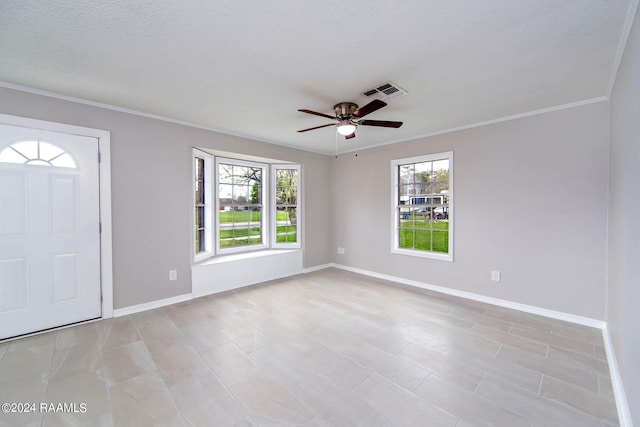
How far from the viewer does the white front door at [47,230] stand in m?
2.59

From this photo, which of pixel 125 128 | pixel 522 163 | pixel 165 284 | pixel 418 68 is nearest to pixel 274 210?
pixel 165 284

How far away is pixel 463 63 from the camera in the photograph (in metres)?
2.17

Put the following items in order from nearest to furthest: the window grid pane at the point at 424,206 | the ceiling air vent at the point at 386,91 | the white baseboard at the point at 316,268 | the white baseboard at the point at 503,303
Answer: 1. the ceiling air vent at the point at 386,91
2. the white baseboard at the point at 503,303
3. the window grid pane at the point at 424,206
4. the white baseboard at the point at 316,268

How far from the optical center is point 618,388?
6.09ft

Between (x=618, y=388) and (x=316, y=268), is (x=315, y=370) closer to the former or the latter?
(x=618, y=388)

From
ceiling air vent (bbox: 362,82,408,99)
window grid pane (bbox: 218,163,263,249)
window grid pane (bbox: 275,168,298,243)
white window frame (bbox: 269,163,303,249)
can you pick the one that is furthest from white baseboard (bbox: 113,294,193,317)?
ceiling air vent (bbox: 362,82,408,99)

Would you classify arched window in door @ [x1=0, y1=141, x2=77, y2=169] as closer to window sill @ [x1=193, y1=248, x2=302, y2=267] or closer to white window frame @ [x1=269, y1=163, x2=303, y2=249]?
window sill @ [x1=193, y1=248, x2=302, y2=267]

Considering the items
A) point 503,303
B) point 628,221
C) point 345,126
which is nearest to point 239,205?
point 345,126

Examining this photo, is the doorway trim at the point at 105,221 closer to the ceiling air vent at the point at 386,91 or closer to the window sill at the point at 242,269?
the window sill at the point at 242,269

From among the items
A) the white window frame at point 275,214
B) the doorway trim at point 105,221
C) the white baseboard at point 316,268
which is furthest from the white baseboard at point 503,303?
the doorway trim at point 105,221

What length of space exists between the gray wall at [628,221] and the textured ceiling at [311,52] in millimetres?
314

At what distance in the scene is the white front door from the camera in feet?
8.51

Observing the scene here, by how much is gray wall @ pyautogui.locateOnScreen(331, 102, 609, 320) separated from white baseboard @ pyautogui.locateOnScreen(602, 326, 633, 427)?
29.7 inches

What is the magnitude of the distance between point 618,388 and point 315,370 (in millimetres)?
2172
